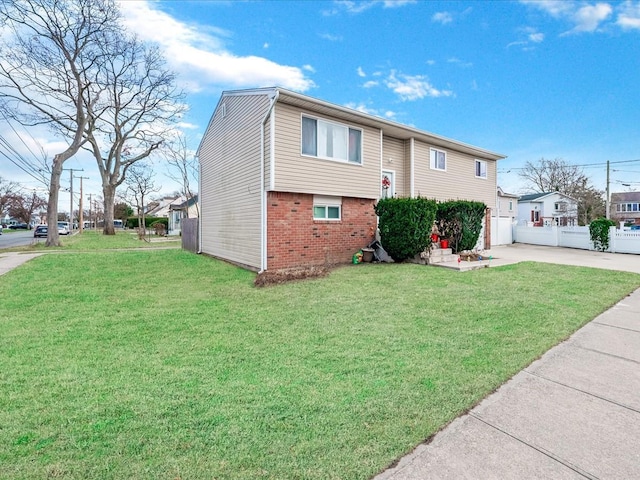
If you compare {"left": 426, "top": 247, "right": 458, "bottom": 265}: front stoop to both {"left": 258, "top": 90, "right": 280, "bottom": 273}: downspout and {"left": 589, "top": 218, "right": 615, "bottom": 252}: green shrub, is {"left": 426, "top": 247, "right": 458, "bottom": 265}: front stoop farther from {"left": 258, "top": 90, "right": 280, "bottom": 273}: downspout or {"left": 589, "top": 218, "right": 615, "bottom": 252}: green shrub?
{"left": 589, "top": 218, "right": 615, "bottom": 252}: green shrub


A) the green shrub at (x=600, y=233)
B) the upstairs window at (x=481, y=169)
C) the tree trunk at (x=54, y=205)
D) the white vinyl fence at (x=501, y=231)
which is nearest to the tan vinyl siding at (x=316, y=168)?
the upstairs window at (x=481, y=169)

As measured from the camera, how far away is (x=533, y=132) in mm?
23172

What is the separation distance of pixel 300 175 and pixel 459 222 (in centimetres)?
581

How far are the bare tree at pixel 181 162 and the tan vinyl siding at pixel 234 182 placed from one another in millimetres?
16344

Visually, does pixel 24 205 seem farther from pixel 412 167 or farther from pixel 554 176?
pixel 554 176

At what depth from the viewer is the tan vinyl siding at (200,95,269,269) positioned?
408 inches

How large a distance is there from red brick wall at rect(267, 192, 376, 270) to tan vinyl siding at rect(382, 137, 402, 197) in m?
2.31

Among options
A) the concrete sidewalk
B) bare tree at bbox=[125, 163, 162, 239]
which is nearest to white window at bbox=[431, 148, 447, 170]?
the concrete sidewalk

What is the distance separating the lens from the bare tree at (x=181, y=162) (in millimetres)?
30266

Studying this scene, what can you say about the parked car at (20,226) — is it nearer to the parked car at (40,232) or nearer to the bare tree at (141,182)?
the bare tree at (141,182)

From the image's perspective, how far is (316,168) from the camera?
10.5m

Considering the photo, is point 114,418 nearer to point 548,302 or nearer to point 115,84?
point 548,302

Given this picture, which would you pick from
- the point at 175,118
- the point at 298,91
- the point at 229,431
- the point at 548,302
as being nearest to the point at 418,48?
the point at 298,91

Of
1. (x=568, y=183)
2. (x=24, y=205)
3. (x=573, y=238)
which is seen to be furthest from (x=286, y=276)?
(x=24, y=205)
